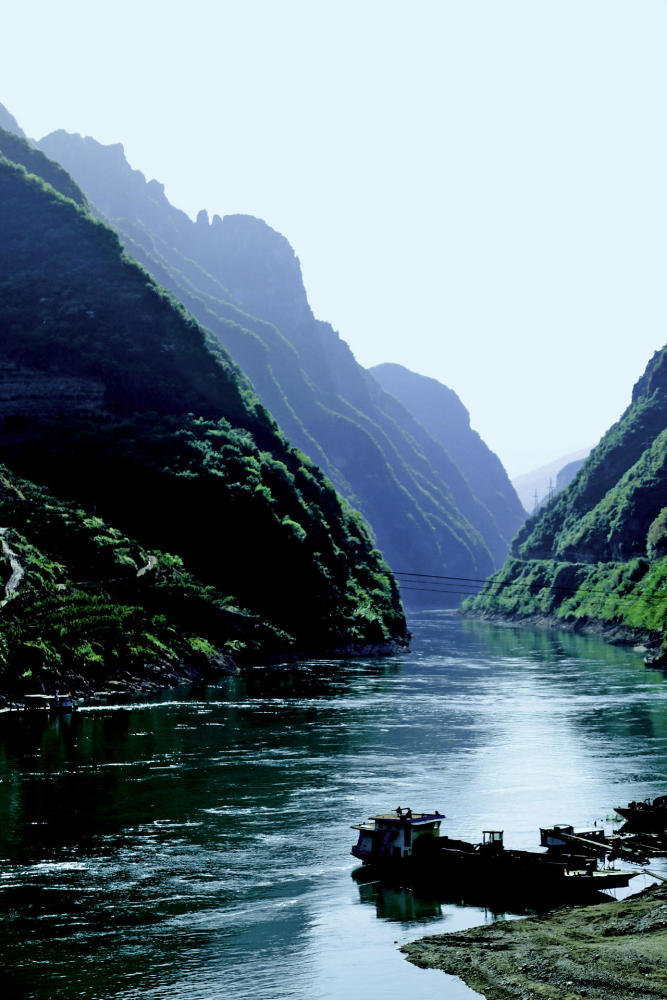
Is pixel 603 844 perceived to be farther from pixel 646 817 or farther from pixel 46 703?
pixel 46 703

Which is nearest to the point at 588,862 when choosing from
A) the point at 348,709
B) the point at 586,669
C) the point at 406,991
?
the point at 406,991

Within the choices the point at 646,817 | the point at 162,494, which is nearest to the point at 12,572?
the point at 162,494

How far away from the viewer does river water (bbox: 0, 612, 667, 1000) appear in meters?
34.9

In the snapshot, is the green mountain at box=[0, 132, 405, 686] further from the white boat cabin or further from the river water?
the white boat cabin

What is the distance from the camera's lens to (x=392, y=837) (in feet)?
151

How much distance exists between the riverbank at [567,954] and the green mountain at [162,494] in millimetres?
78526

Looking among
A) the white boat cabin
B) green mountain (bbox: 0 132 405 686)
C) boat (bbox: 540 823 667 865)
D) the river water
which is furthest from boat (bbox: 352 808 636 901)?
green mountain (bbox: 0 132 405 686)

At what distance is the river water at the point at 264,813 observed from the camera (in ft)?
114

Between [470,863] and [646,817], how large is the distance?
10936mm

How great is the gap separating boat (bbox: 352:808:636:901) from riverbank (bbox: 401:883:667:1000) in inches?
75.4

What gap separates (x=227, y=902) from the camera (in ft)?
134

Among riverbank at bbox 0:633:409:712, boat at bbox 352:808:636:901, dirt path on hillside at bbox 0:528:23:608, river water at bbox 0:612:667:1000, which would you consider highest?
dirt path on hillside at bbox 0:528:23:608

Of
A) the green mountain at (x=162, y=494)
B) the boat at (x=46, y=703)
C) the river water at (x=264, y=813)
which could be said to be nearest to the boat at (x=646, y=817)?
the river water at (x=264, y=813)

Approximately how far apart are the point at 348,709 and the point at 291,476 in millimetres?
97511
